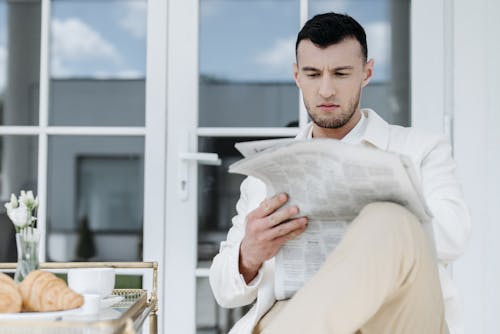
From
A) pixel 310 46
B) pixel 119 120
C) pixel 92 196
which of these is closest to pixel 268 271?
pixel 310 46

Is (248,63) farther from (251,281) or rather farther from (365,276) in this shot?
(365,276)

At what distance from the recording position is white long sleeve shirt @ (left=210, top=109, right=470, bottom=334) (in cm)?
164

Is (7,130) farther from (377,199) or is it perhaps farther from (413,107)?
(377,199)

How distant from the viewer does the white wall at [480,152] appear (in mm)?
2336

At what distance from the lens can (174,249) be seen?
96.5 inches

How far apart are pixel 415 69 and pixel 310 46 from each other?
654mm

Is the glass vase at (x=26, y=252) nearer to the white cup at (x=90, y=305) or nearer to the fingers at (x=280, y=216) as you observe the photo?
the white cup at (x=90, y=305)

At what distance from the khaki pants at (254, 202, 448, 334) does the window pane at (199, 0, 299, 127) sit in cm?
128

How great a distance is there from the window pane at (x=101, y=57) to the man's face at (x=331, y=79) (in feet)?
4.62

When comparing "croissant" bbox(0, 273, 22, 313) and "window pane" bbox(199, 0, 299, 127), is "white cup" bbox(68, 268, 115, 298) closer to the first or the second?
"croissant" bbox(0, 273, 22, 313)

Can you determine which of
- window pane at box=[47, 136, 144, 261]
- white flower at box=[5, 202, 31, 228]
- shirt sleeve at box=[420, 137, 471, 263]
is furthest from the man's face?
window pane at box=[47, 136, 144, 261]

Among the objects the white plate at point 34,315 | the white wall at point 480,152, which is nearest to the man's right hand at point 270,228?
the white plate at point 34,315

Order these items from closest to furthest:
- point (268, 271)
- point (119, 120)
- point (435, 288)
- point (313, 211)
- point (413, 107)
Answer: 1. point (435, 288)
2. point (313, 211)
3. point (268, 271)
4. point (413, 107)
5. point (119, 120)

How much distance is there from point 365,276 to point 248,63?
2.09 meters
